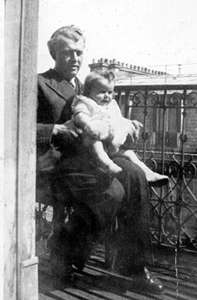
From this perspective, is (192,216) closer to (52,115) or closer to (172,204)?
(172,204)

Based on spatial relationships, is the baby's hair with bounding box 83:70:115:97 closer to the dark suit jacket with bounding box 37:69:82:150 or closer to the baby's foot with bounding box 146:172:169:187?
the dark suit jacket with bounding box 37:69:82:150

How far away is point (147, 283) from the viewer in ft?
10.3

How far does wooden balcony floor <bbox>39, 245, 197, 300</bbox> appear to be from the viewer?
123 inches

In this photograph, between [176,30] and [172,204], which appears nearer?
[176,30]

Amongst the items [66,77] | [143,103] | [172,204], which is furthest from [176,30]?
[172,204]

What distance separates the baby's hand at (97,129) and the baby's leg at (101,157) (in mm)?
38

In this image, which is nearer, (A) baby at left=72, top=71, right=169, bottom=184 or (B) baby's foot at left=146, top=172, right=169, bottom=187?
(A) baby at left=72, top=71, right=169, bottom=184

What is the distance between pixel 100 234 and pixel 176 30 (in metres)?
1.41

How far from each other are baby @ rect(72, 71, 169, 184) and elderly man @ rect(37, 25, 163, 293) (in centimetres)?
6

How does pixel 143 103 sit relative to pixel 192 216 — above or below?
above

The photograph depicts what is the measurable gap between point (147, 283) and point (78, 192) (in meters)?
0.76

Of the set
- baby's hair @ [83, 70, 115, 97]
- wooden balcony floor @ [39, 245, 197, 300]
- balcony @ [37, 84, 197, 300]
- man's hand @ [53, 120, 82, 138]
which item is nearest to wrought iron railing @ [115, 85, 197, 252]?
balcony @ [37, 84, 197, 300]

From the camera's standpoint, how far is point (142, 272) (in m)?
3.15

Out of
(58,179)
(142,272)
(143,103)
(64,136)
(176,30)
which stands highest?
(176,30)
